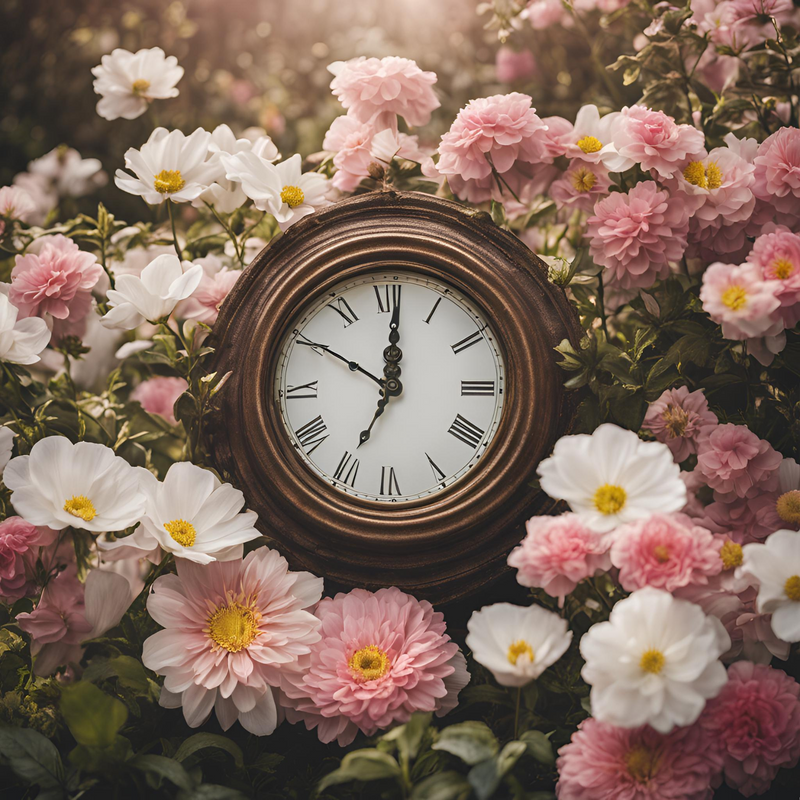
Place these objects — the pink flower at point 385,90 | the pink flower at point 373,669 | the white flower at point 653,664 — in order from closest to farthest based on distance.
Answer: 1. the white flower at point 653,664
2. the pink flower at point 373,669
3. the pink flower at point 385,90

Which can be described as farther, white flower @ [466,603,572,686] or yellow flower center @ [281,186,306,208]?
yellow flower center @ [281,186,306,208]

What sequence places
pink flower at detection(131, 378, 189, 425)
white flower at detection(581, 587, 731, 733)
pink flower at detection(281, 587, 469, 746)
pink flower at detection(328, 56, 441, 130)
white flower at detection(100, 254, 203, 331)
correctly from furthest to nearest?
pink flower at detection(131, 378, 189, 425), pink flower at detection(328, 56, 441, 130), white flower at detection(100, 254, 203, 331), pink flower at detection(281, 587, 469, 746), white flower at detection(581, 587, 731, 733)

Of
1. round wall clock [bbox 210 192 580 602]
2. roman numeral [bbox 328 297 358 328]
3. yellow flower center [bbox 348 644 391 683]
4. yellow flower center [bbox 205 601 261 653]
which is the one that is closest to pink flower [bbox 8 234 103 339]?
round wall clock [bbox 210 192 580 602]

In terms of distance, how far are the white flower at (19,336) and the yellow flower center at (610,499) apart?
1.99 ft

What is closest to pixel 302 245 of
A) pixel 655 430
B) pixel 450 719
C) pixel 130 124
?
pixel 655 430

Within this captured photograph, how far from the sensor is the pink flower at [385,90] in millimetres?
948

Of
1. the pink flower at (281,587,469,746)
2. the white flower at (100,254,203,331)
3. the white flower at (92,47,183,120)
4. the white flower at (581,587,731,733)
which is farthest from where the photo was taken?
the white flower at (92,47,183,120)

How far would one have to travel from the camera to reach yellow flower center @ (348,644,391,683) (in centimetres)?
75

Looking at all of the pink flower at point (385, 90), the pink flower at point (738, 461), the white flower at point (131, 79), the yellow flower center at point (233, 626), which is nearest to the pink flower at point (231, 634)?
the yellow flower center at point (233, 626)

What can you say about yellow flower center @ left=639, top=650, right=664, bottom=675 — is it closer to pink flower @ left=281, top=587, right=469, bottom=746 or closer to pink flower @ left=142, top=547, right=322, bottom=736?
pink flower @ left=281, top=587, right=469, bottom=746

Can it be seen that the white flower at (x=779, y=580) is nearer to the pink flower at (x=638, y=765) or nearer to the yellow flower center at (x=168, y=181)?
the pink flower at (x=638, y=765)

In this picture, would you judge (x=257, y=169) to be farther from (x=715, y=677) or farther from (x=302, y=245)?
(x=715, y=677)

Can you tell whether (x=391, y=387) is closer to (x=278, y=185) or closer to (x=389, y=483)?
(x=389, y=483)

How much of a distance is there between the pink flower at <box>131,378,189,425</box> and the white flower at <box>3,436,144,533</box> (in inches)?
18.0
